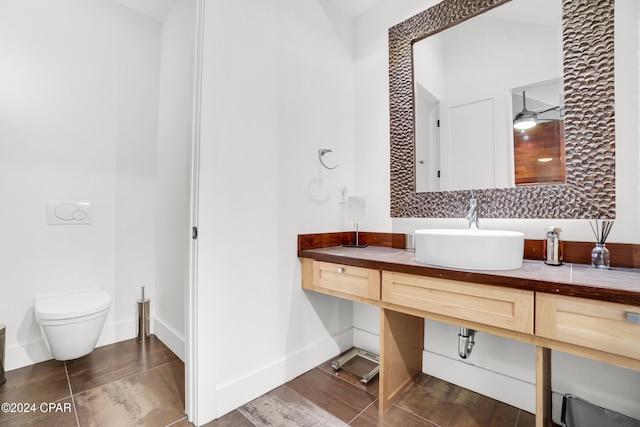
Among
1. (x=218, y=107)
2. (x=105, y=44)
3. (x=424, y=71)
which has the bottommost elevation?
(x=218, y=107)

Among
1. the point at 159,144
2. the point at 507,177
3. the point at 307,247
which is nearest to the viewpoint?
the point at 507,177

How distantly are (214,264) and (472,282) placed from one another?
44.2 inches

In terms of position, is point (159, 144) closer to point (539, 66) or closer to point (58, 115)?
point (58, 115)

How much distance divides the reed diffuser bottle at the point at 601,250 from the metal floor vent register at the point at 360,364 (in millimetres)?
1236

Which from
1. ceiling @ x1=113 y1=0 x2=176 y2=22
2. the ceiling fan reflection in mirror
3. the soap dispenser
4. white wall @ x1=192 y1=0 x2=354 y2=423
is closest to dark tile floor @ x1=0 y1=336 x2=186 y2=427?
white wall @ x1=192 y1=0 x2=354 y2=423

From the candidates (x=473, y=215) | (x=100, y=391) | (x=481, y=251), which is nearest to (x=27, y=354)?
(x=100, y=391)

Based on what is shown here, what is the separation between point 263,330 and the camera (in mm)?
1615

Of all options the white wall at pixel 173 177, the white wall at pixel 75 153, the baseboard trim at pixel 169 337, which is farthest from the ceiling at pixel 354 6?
the baseboard trim at pixel 169 337

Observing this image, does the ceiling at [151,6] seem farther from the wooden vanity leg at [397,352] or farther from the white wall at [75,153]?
the wooden vanity leg at [397,352]

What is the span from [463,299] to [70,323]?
2065 millimetres

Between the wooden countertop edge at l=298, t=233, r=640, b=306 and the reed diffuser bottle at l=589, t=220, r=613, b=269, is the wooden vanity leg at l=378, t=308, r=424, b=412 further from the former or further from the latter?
the reed diffuser bottle at l=589, t=220, r=613, b=269

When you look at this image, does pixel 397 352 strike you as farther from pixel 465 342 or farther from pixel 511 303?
pixel 511 303

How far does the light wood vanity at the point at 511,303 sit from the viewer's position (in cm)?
88

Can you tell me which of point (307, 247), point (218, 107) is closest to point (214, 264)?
point (307, 247)
